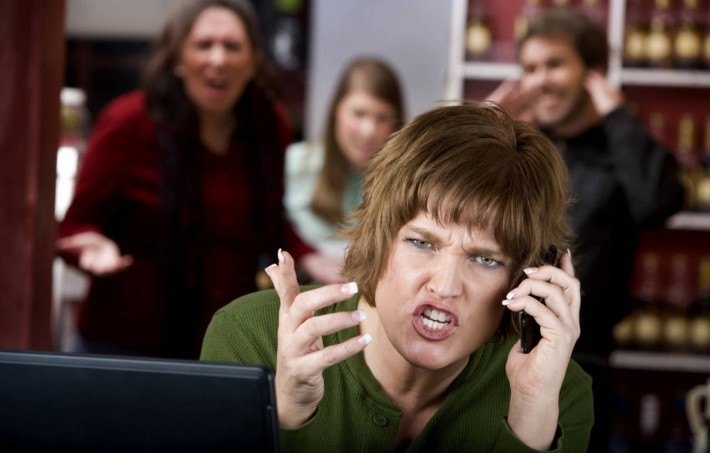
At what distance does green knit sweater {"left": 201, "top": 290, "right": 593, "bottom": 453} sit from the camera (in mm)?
1616

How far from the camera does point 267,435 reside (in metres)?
1.10

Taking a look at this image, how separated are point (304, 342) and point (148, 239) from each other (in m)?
1.72

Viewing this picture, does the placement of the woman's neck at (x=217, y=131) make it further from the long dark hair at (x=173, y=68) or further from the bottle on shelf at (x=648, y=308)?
the bottle on shelf at (x=648, y=308)

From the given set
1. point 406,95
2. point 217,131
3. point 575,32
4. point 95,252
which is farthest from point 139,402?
point 406,95

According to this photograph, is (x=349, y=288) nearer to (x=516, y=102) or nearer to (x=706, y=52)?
(x=516, y=102)

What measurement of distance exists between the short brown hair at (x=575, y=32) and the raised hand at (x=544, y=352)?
1.70 meters

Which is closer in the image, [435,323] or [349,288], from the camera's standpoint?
[349,288]

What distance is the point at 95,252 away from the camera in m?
2.74

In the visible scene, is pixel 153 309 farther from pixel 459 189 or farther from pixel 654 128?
pixel 654 128

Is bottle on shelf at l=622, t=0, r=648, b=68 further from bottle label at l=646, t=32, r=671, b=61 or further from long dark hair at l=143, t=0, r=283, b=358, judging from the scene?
long dark hair at l=143, t=0, r=283, b=358

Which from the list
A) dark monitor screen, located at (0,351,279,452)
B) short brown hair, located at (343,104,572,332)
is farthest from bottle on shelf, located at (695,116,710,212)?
dark monitor screen, located at (0,351,279,452)

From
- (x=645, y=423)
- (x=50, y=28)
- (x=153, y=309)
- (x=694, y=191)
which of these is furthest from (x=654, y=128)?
(x=50, y=28)

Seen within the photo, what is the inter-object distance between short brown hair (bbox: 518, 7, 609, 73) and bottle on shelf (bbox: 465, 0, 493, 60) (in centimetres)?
188

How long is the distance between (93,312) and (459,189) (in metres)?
1.72
